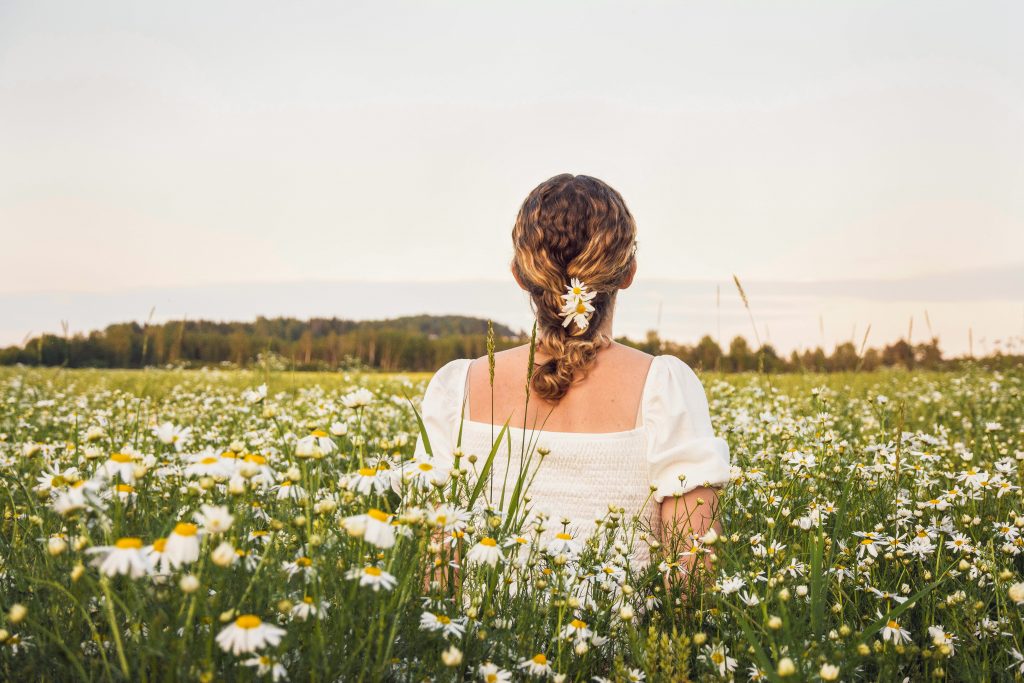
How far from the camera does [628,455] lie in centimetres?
367

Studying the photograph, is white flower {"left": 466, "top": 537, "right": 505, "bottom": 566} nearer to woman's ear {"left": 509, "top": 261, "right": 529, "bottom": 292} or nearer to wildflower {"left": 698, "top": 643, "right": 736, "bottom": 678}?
wildflower {"left": 698, "top": 643, "right": 736, "bottom": 678}

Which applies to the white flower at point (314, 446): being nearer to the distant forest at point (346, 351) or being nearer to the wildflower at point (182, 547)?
the wildflower at point (182, 547)

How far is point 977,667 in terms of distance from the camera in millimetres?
2604

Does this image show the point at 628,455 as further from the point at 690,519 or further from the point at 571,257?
the point at 571,257

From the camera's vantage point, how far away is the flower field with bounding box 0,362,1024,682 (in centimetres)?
174

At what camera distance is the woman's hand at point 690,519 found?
3.02 meters

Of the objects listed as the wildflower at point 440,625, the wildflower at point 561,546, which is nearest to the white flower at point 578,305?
the wildflower at point 561,546

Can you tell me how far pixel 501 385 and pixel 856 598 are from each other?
1.84 metres

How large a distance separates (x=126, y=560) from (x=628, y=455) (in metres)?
2.52

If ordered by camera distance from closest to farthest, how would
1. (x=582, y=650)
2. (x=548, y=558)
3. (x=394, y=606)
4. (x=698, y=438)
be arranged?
1. (x=394, y=606)
2. (x=582, y=650)
3. (x=548, y=558)
4. (x=698, y=438)

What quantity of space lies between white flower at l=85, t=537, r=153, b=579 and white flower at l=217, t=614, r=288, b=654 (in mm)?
215

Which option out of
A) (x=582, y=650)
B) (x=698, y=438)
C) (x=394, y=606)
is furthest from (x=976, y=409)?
(x=394, y=606)

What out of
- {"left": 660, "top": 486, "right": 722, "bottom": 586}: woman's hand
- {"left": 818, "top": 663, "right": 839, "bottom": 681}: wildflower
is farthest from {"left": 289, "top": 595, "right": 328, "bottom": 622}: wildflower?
{"left": 660, "top": 486, "right": 722, "bottom": 586}: woman's hand

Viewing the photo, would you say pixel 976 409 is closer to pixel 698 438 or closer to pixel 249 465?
pixel 698 438
